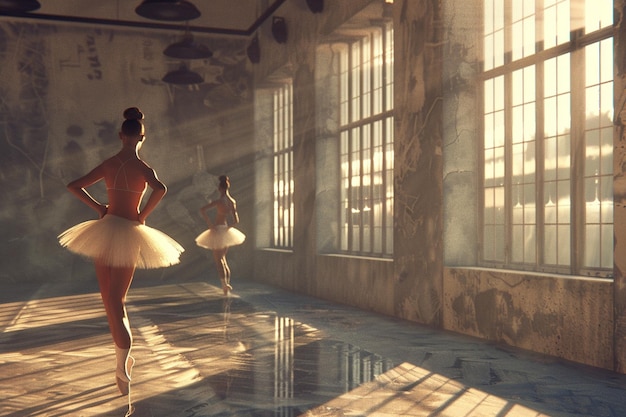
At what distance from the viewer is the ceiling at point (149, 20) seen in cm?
1521

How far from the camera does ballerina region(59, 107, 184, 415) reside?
4.66 meters

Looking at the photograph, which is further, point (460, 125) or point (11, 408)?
point (460, 125)

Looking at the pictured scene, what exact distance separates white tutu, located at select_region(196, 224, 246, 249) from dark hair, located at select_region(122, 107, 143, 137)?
655cm

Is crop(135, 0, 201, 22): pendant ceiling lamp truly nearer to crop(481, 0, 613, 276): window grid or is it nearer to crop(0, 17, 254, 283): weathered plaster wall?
crop(481, 0, 613, 276): window grid

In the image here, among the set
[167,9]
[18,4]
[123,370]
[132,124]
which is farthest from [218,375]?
[167,9]

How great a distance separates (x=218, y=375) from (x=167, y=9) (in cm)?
479

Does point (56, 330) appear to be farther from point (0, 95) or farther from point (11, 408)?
point (0, 95)

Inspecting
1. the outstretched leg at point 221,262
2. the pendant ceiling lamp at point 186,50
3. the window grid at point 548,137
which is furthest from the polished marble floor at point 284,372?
the pendant ceiling lamp at point 186,50

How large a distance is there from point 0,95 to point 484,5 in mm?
10692

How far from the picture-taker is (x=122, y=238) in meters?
4.68

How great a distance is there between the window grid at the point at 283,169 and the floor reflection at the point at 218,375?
5791 mm

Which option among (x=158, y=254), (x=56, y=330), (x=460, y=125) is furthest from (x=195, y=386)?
(x=460, y=125)

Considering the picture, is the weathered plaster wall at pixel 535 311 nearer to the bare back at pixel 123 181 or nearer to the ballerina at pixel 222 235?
the bare back at pixel 123 181

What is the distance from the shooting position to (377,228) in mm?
10375
